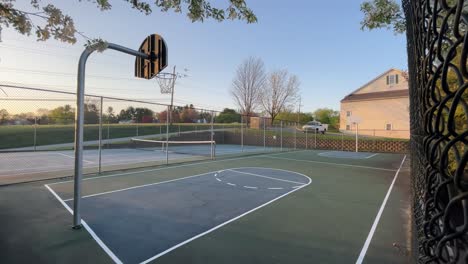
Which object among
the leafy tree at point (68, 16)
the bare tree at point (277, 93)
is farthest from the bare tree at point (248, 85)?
the leafy tree at point (68, 16)

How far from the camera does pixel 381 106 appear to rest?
90.5 feet

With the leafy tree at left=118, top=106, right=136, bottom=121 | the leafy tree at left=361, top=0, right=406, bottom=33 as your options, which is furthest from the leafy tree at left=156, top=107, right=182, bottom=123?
the leafy tree at left=361, top=0, right=406, bottom=33

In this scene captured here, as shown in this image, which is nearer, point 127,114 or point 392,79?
point 127,114

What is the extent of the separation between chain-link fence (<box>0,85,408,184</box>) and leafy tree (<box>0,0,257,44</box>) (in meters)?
6.18

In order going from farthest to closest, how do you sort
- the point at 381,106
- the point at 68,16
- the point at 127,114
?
the point at 381,106
the point at 127,114
the point at 68,16

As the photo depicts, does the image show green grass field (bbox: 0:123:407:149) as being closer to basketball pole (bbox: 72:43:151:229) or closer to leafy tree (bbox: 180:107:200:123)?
leafy tree (bbox: 180:107:200:123)

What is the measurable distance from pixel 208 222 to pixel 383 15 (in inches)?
254

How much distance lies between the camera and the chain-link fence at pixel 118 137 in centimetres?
998

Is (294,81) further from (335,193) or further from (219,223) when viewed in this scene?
(219,223)

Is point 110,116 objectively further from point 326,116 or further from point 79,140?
point 326,116

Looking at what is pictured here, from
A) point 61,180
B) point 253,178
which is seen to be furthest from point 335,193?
point 61,180

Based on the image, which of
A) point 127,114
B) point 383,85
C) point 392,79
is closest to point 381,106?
point 383,85

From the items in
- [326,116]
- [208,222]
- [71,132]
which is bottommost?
[208,222]

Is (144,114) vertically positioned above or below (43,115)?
above
